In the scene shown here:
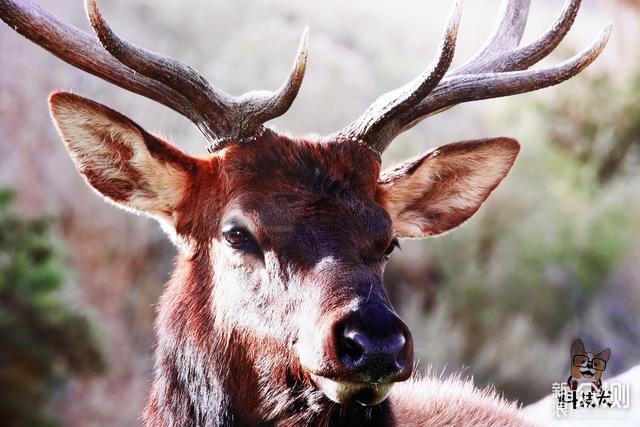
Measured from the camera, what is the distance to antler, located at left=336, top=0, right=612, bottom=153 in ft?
14.5

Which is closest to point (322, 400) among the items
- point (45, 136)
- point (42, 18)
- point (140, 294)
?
point (42, 18)

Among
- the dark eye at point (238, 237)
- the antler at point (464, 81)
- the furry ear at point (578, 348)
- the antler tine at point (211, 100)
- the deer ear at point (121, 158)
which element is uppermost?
the antler at point (464, 81)

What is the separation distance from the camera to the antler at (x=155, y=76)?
14.5 ft

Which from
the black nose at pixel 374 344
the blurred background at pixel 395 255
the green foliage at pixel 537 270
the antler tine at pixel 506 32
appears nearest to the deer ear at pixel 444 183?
the antler tine at pixel 506 32

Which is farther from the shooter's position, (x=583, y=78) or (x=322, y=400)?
(x=583, y=78)

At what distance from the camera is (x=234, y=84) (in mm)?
19234

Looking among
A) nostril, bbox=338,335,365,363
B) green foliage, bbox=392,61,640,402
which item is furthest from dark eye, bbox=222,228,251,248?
green foliage, bbox=392,61,640,402

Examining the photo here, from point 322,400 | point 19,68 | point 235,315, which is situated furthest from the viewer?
point 19,68

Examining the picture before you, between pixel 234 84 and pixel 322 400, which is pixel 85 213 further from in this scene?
pixel 322 400

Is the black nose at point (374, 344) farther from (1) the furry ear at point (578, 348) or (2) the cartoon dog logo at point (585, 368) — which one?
(1) the furry ear at point (578, 348)

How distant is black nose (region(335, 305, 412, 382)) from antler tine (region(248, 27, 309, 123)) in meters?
1.20

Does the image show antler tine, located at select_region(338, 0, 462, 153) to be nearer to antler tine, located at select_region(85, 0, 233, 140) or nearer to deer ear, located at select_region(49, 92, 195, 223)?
antler tine, located at select_region(85, 0, 233, 140)

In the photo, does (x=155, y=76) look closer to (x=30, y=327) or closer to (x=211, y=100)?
(x=211, y=100)

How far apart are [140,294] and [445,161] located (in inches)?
435
